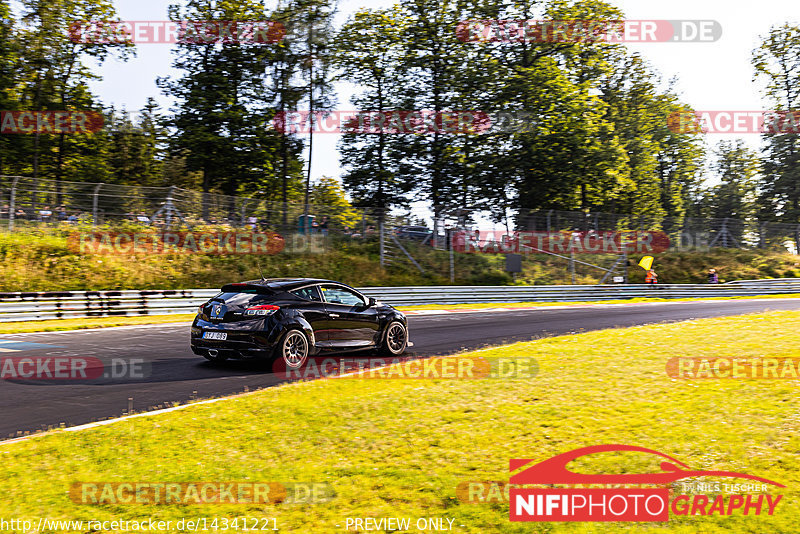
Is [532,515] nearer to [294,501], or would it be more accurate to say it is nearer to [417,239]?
[294,501]

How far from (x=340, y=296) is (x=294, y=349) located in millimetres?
1553

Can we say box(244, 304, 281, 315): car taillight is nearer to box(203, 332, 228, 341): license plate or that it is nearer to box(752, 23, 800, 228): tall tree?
box(203, 332, 228, 341): license plate

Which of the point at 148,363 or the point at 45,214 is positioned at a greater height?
the point at 45,214

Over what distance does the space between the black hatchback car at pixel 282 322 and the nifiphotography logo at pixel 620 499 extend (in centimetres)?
581

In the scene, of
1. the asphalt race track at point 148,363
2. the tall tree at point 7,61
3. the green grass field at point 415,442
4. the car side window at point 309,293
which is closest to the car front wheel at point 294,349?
the asphalt race track at point 148,363

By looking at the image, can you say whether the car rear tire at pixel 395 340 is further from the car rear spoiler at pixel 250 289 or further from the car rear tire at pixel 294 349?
the car rear spoiler at pixel 250 289

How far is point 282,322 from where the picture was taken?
10078 mm

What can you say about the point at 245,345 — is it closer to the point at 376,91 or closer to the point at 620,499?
the point at 620,499

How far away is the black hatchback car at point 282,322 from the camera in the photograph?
32.6 ft

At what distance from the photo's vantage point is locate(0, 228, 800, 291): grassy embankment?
71.9 ft

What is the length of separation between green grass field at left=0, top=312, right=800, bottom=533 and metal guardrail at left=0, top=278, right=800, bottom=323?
42.6 ft

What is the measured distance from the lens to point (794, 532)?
12.3 ft

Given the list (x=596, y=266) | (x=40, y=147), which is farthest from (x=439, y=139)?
(x=40, y=147)

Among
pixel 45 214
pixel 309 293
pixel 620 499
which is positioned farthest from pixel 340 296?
pixel 45 214
